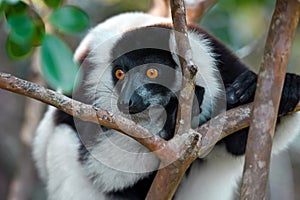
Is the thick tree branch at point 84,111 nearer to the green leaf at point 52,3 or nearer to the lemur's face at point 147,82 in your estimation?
the lemur's face at point 147,82

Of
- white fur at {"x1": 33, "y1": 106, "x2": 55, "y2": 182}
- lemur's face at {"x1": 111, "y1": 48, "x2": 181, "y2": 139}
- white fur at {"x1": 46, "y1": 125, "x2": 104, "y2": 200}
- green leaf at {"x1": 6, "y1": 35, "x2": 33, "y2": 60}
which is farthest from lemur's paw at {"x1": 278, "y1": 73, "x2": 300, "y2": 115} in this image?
white fur at {"x1": 33, "y1": 106, "x2": 55, "y2": 182}

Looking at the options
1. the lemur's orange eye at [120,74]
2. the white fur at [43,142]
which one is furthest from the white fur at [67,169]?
the lemur's orange eye at [120,74]

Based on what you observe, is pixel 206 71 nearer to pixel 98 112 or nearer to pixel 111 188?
pixel 111 188

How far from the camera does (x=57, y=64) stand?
2.93 m

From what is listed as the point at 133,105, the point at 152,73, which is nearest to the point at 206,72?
the point at 152,73

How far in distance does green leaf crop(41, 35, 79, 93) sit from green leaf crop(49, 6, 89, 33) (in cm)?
6

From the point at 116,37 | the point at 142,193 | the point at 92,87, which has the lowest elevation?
the point at 142,193

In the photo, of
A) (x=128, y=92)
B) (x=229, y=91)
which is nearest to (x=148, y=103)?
(x=128, y=92)

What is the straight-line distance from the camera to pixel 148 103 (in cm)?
292

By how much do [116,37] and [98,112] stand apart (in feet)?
4.29

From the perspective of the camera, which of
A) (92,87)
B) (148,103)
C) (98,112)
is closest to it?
(98,112)

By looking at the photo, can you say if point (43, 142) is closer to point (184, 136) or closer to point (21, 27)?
point (21, 27)

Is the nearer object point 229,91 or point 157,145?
point 157,145

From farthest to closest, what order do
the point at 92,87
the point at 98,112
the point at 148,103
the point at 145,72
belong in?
the point at 92,87 → the point at 145,72 → the point at 148,103 → the point at 98,112
